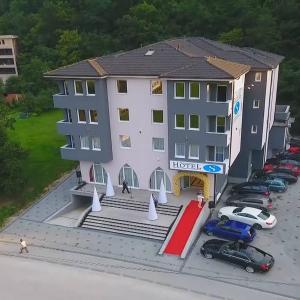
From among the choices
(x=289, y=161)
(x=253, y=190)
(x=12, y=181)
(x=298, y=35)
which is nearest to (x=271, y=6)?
(x=298, y=35)

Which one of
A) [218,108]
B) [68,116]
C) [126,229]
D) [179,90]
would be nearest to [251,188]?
[218,108]

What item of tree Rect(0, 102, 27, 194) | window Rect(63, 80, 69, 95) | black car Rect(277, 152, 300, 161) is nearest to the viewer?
window Rect(63, 80, 69, 95)

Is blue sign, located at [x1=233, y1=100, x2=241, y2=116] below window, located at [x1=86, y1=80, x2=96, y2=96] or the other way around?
below

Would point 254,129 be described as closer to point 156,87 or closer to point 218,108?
point 218,108

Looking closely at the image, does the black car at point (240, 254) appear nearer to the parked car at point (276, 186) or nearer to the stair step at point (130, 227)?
the stair step at point (130, 227)

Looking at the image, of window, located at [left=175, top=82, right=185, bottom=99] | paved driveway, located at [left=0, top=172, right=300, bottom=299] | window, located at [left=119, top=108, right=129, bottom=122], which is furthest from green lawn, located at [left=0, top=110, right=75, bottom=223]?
window, located at [left=175, top=82, right=185, bottom=99]

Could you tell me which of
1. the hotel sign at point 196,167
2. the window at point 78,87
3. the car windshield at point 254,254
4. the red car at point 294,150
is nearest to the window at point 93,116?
the window at point 78,87

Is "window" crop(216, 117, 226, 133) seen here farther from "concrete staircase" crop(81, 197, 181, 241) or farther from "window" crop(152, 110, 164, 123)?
"concrete staircase" crop(81, 197, 181, 241)
